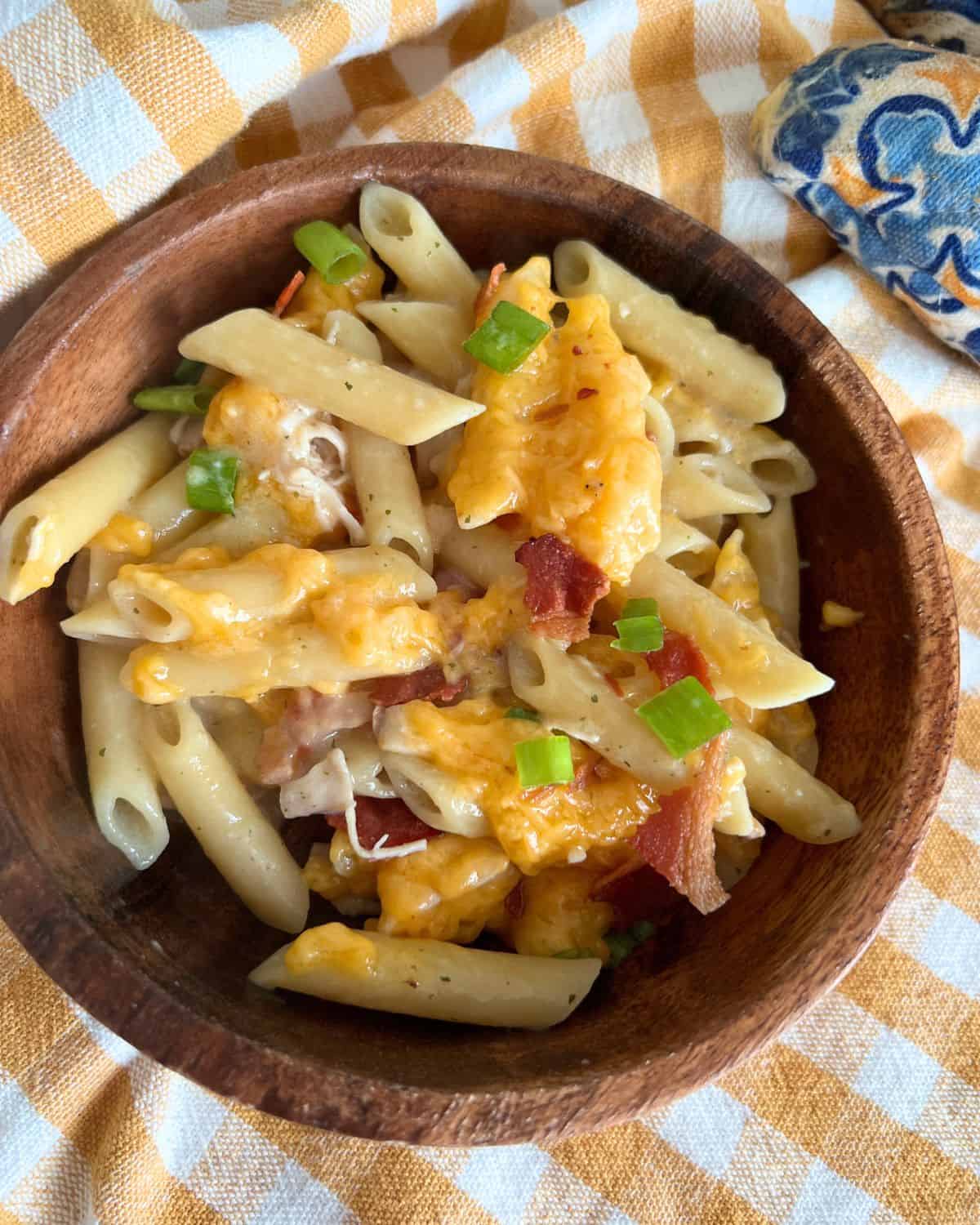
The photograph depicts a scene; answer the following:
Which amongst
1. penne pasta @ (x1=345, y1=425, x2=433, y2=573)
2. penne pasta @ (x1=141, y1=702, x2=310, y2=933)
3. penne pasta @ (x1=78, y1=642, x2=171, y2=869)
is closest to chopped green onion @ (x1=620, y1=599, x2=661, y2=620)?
penne pasta @ (x1=345, y1=425, x2=433, y2=573)

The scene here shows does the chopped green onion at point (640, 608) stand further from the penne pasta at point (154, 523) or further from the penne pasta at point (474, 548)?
the penne pasta at point (154, 523)

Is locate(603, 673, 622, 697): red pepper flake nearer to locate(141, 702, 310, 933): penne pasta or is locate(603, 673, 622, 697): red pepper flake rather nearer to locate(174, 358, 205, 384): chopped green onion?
locate(141, 702, 310, 933): penne pasta

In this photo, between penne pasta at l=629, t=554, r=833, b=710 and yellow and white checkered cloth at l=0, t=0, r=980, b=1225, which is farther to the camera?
yellow and white checkered cloth at l=0, t=0, r=980, b=1225

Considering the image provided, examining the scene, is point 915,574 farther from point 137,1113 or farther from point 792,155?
point 137,1113

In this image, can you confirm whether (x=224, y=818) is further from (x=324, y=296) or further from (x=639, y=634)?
(x=324, y=296)

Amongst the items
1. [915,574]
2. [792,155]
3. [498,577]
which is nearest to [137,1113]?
[498,577]

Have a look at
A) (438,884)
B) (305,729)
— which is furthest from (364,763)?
(438,884)
